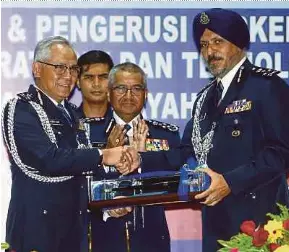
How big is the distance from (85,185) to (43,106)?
567 mm

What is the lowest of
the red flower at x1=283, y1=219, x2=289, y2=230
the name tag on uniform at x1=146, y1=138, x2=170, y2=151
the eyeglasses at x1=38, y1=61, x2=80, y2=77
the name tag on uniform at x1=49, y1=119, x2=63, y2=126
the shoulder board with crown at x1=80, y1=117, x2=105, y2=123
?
the red flower at x1=283, y1=219, x2=289, y2=230

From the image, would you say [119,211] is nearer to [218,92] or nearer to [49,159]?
[49,159]

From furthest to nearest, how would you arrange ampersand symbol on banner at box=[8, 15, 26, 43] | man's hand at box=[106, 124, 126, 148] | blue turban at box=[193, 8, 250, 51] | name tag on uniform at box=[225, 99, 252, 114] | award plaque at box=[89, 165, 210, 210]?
ampersand symbol on banner at box=[8, 15, 26, 43] → man's hand at box=[106, 124, 126, 148] → blue turban at box=[193, 8, 250, 51] → name tag on uniform at box=[225, 99, 252, 114] → award plaque at box=[89, 165, 210, 210]

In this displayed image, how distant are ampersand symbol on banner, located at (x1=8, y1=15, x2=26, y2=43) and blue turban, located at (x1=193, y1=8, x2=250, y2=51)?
46.9 inches

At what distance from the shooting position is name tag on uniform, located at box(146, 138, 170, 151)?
4.57 m

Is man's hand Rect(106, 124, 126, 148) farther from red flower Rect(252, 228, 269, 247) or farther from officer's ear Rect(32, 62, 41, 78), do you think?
red flower Rect(252, 228, 269, 247)

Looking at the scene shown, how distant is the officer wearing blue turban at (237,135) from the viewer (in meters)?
4.02

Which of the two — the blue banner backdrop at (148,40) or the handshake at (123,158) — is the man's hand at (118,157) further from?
the blue banner backdrop at (148,40)

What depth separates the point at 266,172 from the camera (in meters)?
4.04

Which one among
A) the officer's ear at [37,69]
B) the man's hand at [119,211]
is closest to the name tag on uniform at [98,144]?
the man's hand at [119,211]

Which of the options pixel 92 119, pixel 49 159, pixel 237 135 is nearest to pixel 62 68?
pixel 92 119

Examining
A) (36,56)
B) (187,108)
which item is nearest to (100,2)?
(36,56)

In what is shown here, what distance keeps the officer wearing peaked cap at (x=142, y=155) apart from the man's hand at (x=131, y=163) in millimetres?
33

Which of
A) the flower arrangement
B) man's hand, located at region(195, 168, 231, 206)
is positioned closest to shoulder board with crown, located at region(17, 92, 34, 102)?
man's hand, located at region(195, 168, 231, 206)
